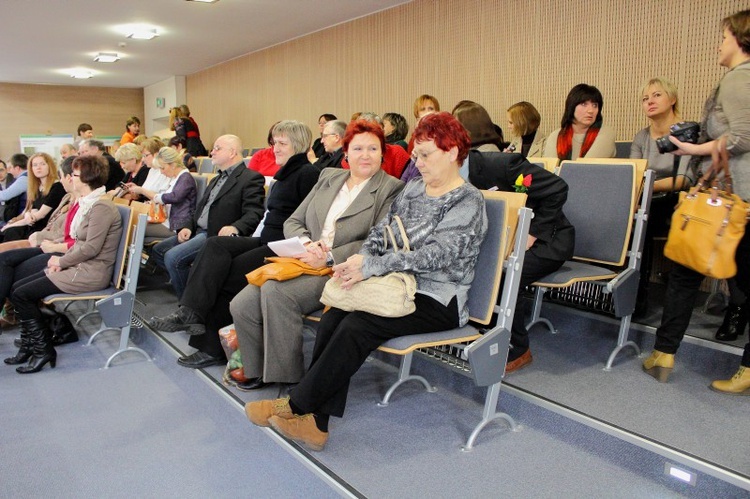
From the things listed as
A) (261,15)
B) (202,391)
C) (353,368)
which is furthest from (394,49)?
(353,368)

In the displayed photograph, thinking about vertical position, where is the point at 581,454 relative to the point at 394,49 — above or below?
below

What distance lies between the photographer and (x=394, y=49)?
6758mm

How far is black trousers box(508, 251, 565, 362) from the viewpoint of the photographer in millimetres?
2639

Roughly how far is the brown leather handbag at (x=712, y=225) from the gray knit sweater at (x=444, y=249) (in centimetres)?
77

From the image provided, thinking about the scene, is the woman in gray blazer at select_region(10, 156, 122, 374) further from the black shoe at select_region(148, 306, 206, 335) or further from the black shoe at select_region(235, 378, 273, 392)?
the black shoe at select_region(235, 378, 273, 392)

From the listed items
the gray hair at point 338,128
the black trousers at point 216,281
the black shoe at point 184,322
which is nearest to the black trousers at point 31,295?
the black shoe at point 184,322

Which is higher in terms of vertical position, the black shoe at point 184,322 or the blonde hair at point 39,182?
the blonde hair at point 39,182

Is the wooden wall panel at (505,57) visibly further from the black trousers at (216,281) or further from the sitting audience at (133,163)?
the black trousers at (216,281)

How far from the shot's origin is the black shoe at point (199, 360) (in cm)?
298

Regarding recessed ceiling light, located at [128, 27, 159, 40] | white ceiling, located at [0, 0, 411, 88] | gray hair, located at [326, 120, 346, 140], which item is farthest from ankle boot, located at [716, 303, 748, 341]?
recessed ceiling light, located at [128, 27, 159, 40]

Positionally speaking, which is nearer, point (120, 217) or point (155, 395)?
point (155, 395)

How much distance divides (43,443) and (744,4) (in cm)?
456

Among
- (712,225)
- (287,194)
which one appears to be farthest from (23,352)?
(712,225)

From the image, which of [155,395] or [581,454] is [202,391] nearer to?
[155,395]
